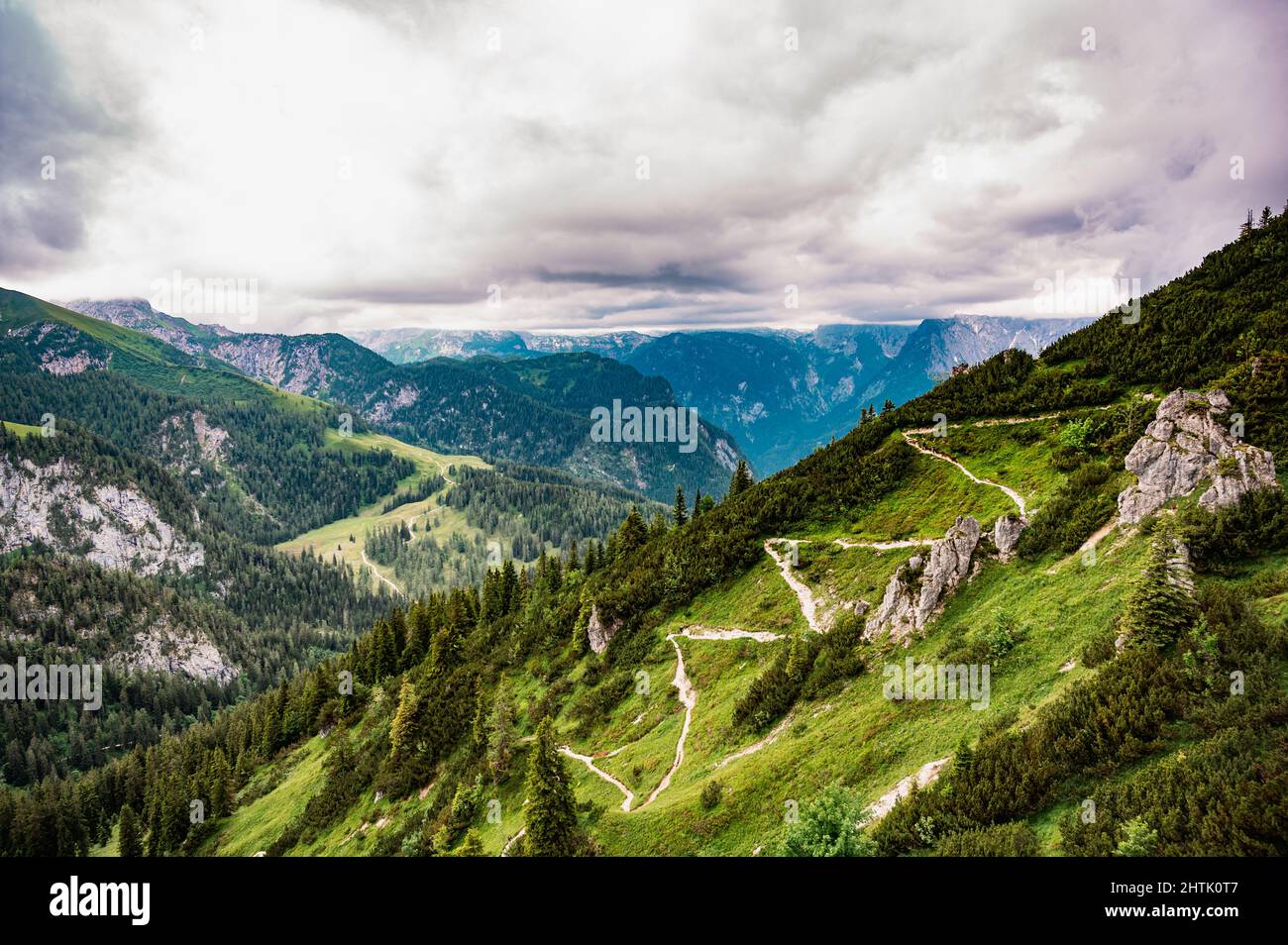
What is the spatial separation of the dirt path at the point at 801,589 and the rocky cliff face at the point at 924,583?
734cm

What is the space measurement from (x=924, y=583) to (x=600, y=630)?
37944mm

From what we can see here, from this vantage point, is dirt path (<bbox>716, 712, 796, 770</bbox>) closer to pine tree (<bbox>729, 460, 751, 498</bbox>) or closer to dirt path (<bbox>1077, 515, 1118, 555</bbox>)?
dirt path (<bbox>1077, 515, 1118, 555</bbox>)

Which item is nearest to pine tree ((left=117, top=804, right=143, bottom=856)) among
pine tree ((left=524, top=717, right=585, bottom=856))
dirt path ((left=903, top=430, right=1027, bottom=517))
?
pine tree ((left=524, top=717, right=585, bottom=856))

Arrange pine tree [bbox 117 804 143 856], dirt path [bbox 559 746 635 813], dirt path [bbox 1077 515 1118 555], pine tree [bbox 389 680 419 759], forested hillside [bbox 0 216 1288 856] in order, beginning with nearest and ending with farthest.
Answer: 1. forested hillside [bbox 0 216 1288 856]
2. dirt path [bbox 1077 515 1118 555]
3. dirt path [bbox 559 746 635 813]
4. pine tree [bbox 389 680 419 759]
5. pine tree [bbox 117 804 143 856]

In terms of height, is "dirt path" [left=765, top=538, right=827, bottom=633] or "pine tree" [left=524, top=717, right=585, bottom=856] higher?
"dirt path" [left=765, top=538, right=827, bottom=633]

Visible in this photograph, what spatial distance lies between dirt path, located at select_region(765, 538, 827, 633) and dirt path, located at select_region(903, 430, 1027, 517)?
1729 centimetres

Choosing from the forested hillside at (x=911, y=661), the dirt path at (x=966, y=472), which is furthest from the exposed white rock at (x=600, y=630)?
the dirt path at (x=966, y=472)

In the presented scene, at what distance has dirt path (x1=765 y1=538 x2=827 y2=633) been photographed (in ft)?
156

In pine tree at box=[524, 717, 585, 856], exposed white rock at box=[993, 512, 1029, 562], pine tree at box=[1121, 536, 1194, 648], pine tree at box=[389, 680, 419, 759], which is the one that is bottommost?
pine tree at box=[389, 680, 419, 759]
